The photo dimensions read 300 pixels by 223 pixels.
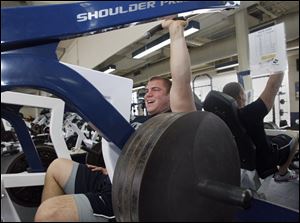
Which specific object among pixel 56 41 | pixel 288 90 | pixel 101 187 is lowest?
pixel 101 187

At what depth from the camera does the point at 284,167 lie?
2.52 feet

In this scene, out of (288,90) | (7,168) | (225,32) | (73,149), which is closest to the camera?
(288,90)

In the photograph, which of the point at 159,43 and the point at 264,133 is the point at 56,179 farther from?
the point at 264,133

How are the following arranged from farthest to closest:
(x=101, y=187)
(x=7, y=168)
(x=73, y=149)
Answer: (x=73, y=149), (x=7, y=168), (x=101, y=187)

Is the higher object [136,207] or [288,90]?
[288,90]

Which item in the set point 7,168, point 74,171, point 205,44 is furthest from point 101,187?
point 7,168

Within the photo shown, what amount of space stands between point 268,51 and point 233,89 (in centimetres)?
21

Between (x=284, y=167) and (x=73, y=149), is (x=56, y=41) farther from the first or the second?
(x=73, y=149)

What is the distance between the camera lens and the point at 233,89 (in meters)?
Result: 0.92

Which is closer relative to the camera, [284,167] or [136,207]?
[136,207]

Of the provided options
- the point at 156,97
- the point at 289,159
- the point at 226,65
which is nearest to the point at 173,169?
the point at 289,159

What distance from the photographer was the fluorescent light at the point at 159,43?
0.99 meters

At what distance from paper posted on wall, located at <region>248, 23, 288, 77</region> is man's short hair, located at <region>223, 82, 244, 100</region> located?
93 millimetres

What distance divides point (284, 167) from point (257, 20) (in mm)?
411
